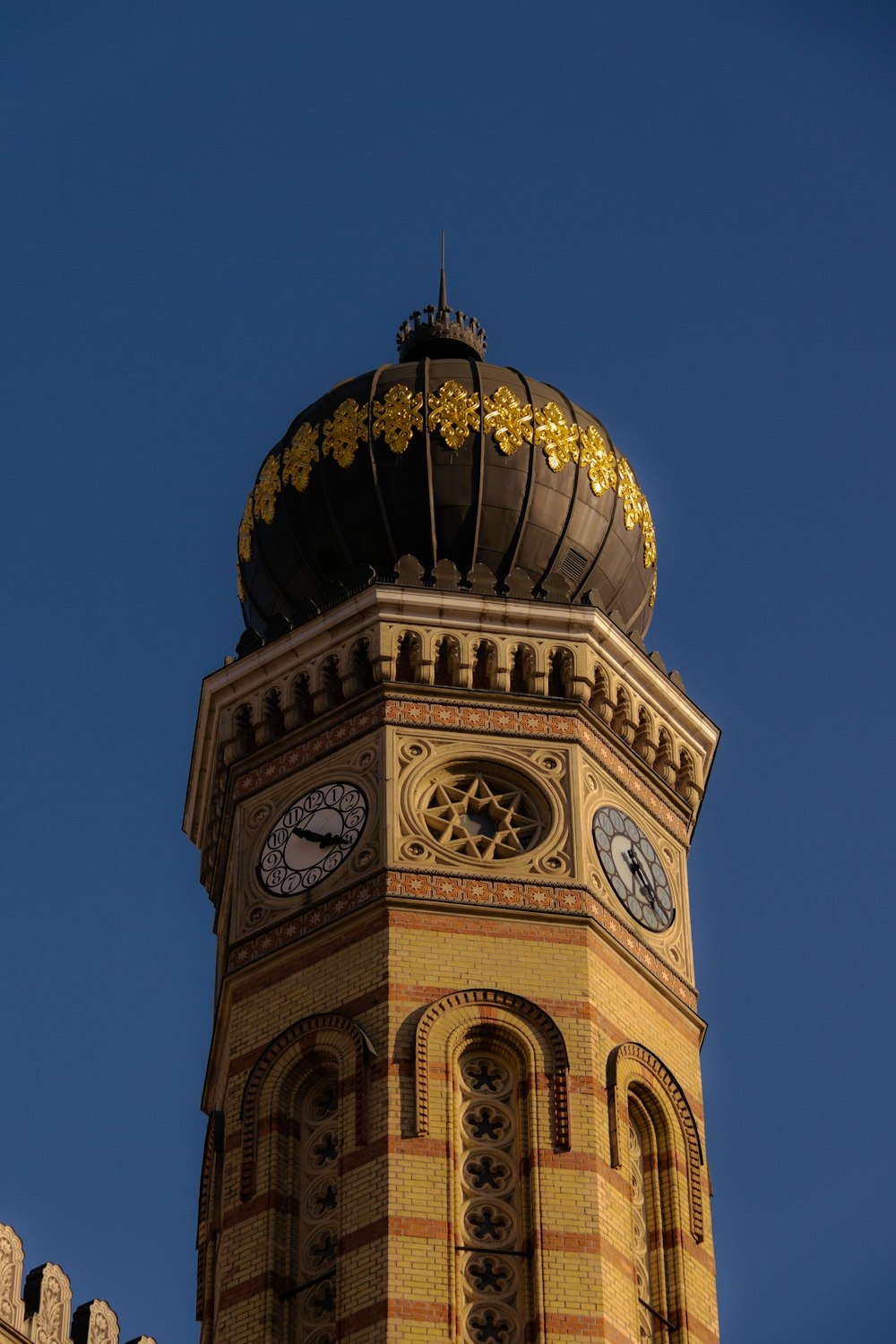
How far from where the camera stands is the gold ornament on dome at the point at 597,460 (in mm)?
40188

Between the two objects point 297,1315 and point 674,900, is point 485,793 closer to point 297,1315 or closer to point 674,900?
point 674,900

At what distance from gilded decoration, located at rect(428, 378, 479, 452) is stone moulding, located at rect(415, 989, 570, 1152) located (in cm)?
707

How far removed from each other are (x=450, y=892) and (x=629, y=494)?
257 inches

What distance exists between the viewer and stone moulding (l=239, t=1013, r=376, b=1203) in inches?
1387

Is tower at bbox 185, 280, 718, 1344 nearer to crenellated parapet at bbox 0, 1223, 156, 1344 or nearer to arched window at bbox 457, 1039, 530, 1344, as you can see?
arched window at bbox 457, 1039, 530, 1344

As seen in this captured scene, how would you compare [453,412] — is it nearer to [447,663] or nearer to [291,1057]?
[447,663]

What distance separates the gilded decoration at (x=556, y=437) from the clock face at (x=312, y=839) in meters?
4.91

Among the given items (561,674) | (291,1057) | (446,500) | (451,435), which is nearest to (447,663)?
(561,674)

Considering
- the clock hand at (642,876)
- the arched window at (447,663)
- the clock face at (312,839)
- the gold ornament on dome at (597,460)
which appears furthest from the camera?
the gold ornament on dome at (597,460)

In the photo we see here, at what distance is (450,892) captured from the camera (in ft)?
119

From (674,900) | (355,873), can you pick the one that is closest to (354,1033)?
(355,873)

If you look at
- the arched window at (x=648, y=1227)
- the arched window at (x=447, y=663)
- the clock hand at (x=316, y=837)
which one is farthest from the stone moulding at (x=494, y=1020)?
the arched window at (x=447, y=663)

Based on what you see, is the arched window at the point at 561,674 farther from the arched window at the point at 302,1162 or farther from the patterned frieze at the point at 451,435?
the arched window at the point at 302,1162

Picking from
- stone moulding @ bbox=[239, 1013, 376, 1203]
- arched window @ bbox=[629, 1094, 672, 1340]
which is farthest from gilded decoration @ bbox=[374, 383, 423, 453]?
arched window @ bbox=[629, 1094, 672, 1340]
